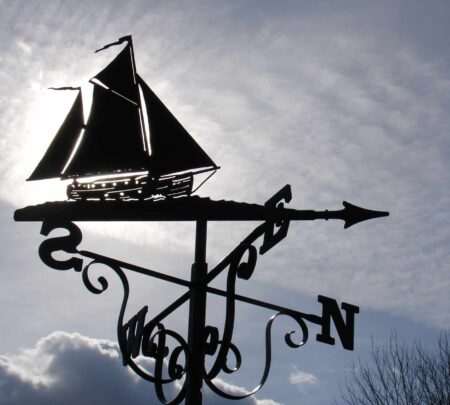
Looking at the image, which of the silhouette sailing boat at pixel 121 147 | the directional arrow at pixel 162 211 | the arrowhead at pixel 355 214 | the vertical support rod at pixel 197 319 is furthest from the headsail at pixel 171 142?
the vertical support rod at pixel 197 319

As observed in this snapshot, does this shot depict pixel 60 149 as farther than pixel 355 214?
Yes

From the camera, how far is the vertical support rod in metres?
3.49

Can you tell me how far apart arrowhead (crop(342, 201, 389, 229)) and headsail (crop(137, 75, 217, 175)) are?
5.03 metres

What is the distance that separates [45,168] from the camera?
9.22 m

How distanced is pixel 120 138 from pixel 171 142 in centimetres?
120

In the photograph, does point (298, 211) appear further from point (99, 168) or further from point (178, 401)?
point (99, 168)

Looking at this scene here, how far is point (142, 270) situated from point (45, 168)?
5.89m

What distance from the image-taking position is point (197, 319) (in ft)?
11.9

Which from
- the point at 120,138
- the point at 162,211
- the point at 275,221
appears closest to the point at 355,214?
the point at 275,221

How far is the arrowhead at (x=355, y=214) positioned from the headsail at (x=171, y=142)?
16.5 ft

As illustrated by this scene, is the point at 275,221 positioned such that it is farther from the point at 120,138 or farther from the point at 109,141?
the point at 120,138

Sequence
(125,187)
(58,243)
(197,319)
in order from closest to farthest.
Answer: (197,319) < (58,243) < (125,187)

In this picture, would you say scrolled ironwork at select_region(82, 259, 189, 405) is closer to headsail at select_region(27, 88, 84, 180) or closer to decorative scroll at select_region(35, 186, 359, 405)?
decorative scroll at select_region(35, 186, 359, 405)

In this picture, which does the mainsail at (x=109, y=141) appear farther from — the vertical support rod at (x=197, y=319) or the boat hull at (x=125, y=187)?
the vertical support rod at (x=197, y=319)
